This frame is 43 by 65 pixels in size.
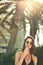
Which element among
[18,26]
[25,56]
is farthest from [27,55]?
[18,26]

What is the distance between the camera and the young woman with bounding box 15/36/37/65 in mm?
1527

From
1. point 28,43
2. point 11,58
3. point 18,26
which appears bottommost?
point 11,58

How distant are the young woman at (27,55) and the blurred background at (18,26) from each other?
0.03 metres

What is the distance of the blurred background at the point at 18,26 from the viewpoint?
5.07 feet

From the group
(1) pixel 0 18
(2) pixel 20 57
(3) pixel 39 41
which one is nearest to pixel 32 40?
(3) pixel 39 41

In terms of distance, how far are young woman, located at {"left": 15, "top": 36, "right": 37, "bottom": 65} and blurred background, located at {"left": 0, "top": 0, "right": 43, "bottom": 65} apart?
0.08 feet

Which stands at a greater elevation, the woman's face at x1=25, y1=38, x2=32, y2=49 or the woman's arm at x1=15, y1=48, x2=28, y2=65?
the woman's face at x1=25, y1=38, x2=32, y2=49

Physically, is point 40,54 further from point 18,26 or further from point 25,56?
point 18,26

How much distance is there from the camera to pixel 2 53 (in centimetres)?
155

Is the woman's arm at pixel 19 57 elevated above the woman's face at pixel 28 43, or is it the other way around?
the woman's face at pixel 28 43

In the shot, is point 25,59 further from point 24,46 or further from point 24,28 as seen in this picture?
point 24,28

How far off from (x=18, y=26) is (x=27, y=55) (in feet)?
0.76

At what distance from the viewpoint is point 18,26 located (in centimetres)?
158

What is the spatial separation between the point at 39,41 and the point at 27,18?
0.66 feet
